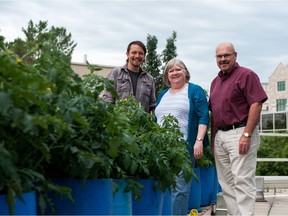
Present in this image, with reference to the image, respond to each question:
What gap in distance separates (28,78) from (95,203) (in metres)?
0.84

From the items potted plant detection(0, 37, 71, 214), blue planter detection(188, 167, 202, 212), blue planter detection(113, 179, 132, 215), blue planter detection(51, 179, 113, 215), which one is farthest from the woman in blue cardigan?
potted plant detection(0, 37, 71, 214)

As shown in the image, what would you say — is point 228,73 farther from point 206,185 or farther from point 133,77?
point 206,185

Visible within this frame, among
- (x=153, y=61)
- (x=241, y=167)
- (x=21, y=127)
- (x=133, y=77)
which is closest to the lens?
(x=21, y=127)

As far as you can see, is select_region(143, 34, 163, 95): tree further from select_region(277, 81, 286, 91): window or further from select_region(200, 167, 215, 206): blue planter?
select_region(277, 81, 286, 91): window

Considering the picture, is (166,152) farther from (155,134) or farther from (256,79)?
(256,79)

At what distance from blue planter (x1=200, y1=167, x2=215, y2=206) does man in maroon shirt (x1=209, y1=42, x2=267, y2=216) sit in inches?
61.0

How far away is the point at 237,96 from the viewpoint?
14.4 ft

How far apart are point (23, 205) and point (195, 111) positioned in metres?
2.77

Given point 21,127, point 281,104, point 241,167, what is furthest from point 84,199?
point 281,104

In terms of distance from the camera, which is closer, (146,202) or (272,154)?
(146,202)

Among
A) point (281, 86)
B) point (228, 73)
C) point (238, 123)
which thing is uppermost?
point (281, 86)

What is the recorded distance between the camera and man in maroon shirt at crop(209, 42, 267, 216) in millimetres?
4293

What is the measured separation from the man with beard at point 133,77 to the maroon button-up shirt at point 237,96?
32.0 inches

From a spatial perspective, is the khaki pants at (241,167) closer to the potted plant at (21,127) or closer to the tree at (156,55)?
the potted plant at (21,127)
